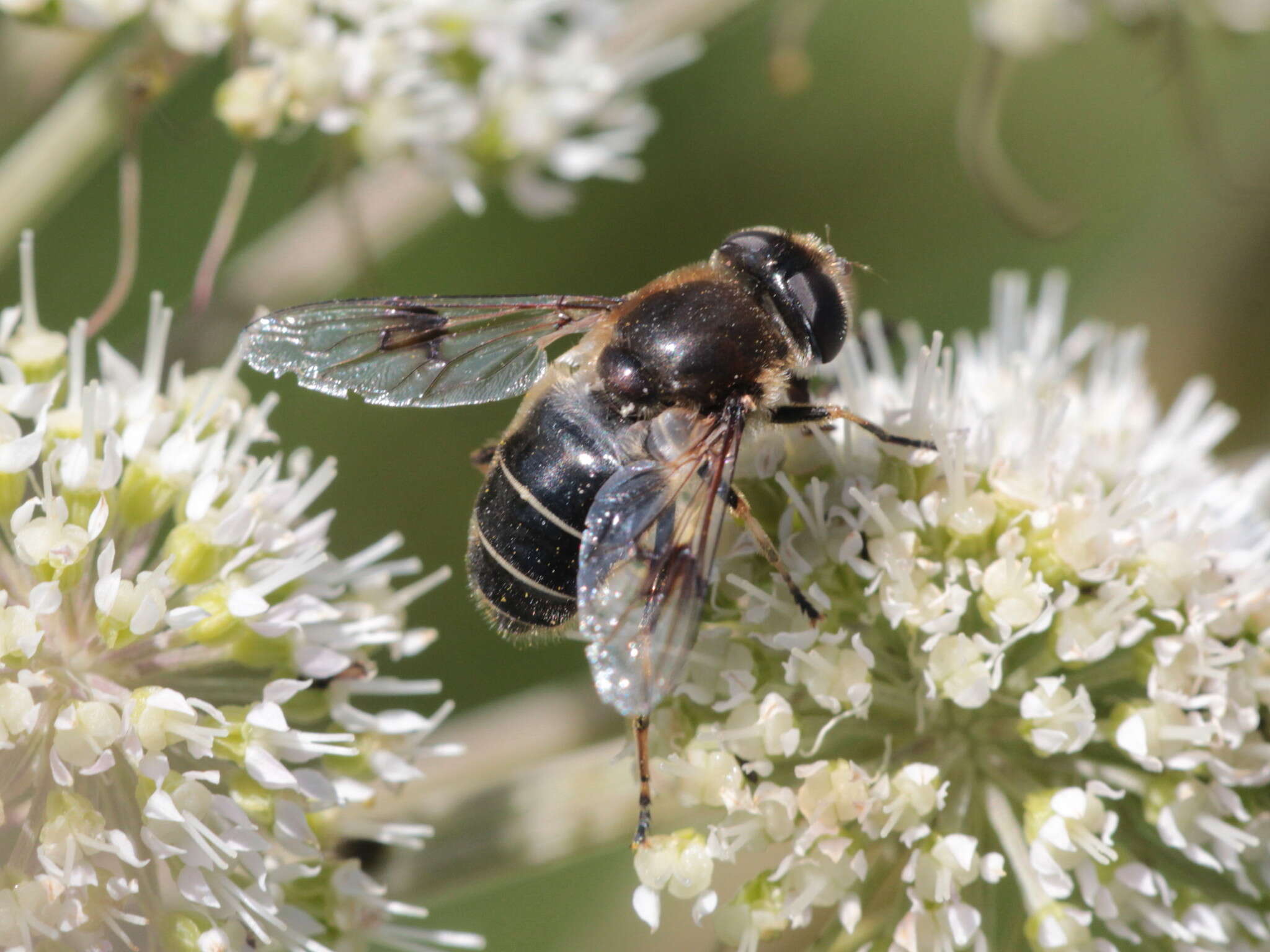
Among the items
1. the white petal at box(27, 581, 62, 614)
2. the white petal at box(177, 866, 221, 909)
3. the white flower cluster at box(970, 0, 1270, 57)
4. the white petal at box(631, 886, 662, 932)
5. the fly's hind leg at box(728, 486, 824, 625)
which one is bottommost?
the white petal at box(631, 886, 662, 932)

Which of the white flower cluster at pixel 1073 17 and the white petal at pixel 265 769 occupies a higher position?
the white flower cluster at pixel 1073 17

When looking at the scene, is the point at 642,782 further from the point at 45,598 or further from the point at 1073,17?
the point at 1073,17

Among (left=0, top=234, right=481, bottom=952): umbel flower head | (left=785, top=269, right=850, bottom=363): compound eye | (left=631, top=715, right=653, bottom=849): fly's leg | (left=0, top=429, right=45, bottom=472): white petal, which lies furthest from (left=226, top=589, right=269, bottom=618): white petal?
(left=785, top=269, right=850, bottom=363): compound eye

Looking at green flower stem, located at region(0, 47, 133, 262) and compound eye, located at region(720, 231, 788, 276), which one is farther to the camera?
green flower stem, located at region(0, 47, 133, 262)

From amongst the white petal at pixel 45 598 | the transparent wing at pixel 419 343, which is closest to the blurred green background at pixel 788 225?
the transparent wing at pixel 419 343

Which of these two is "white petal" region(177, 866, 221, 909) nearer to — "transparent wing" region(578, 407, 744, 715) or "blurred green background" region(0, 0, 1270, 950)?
"transparent wing" region(578, 407, 744, 715)

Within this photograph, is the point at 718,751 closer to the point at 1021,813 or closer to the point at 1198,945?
the point at 1021,813

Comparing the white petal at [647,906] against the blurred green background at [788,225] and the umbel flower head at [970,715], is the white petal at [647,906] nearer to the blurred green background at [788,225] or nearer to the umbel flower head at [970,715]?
the umbel flower head at [970,715]
